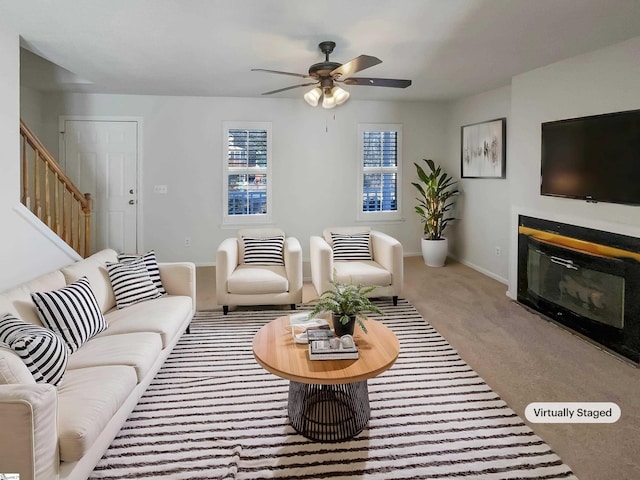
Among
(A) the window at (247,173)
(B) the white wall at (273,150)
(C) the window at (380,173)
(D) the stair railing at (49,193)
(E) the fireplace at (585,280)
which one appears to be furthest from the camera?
(C) the window at (380,173)

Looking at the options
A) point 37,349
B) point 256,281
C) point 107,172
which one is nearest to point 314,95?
point 256,281

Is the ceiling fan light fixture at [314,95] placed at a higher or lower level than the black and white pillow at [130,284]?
higher

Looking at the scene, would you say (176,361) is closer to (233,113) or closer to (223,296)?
(223,296)

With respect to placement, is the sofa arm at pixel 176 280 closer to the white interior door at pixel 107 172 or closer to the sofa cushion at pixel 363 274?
the sofa cushion at pixel 363 274

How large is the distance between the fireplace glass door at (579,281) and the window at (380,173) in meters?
2.73

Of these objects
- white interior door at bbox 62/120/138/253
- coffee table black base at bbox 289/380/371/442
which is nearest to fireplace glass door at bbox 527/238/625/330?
coffee table black base at bbox 289/380/371/442

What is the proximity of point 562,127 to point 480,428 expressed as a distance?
2.78 metres

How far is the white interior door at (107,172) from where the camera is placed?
19.2 feet

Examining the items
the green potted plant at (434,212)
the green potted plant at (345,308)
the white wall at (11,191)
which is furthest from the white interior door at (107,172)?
the green potted plant at (345,308)

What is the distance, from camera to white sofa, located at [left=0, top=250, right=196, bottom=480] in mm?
1490

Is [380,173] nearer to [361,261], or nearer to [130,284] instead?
[361,261]

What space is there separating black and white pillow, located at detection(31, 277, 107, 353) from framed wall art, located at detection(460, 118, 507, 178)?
15.2 ft

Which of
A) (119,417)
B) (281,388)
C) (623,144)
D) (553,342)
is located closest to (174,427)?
(119,417)

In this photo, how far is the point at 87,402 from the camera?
185cm
